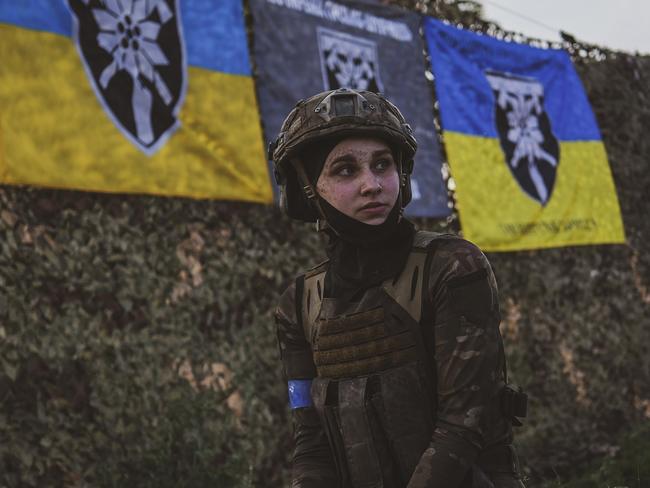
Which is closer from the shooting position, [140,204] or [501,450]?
[501,450]

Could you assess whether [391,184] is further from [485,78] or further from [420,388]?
[485,78]

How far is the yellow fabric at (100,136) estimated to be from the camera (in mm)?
4391

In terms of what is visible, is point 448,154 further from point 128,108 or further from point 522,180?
point 128,108

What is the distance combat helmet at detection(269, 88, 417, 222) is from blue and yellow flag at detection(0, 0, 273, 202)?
2.48 metres

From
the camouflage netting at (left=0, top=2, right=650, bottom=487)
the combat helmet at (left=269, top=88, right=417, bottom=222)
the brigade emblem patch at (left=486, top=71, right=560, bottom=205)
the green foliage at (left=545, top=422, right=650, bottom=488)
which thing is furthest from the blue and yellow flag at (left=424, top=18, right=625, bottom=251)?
the combat helmet at (left=269, top=88, right=417, bottom=222)

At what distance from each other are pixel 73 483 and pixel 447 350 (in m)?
3.04

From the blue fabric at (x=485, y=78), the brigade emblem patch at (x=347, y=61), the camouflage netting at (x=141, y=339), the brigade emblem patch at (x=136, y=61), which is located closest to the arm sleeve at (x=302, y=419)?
the camouflage netting at (x=141, y=339)

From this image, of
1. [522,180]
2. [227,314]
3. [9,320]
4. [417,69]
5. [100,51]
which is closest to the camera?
[9,320]

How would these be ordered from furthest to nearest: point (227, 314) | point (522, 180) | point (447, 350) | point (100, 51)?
point (522, 180), point (227, 314), point (100, 51), point (447, 350)

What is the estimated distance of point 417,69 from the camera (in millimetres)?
6953

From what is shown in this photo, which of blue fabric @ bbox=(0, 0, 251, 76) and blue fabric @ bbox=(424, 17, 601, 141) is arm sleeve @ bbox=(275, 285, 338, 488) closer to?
blue fabric @ bbox=(0, 0, 251, 76)

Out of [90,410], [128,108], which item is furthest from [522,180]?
[90,410]

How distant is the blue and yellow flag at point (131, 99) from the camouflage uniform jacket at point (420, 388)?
109 inches

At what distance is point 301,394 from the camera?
2.33m
